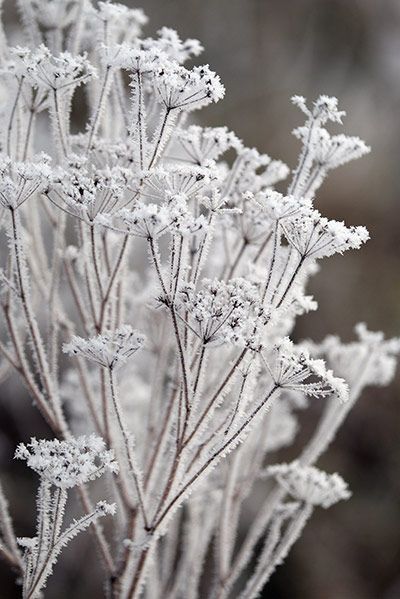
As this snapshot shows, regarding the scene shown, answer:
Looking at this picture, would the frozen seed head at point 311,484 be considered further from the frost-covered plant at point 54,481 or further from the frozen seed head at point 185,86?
the frozen seed head at point 185,86

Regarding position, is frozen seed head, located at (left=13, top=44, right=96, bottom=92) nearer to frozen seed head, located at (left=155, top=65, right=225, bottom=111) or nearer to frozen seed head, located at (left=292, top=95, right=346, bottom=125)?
frozen seed head, located at (left=155, top=65, right=225, bottom=111)

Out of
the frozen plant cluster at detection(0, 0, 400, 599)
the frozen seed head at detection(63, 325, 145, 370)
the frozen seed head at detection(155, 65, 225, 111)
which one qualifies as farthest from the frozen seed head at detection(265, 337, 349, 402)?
the frozen seed head at detection(155, 65, 225, 111)

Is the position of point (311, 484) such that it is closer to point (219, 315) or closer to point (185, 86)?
point (219, 315)

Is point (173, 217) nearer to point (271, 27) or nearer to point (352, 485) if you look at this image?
point (352, 485)

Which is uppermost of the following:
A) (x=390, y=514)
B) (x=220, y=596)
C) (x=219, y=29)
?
(x=219, y=29)

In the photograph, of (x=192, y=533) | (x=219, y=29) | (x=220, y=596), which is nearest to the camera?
(x=220, y=596)

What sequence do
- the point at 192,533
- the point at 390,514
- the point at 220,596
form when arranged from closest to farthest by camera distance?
the point at 220,596 → the point at 192,533 → the point at 390,514

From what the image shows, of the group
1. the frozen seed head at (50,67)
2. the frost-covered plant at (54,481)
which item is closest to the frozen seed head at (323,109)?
the frozen seed head at (50,67)

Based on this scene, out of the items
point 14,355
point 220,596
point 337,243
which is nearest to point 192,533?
point 220,596
